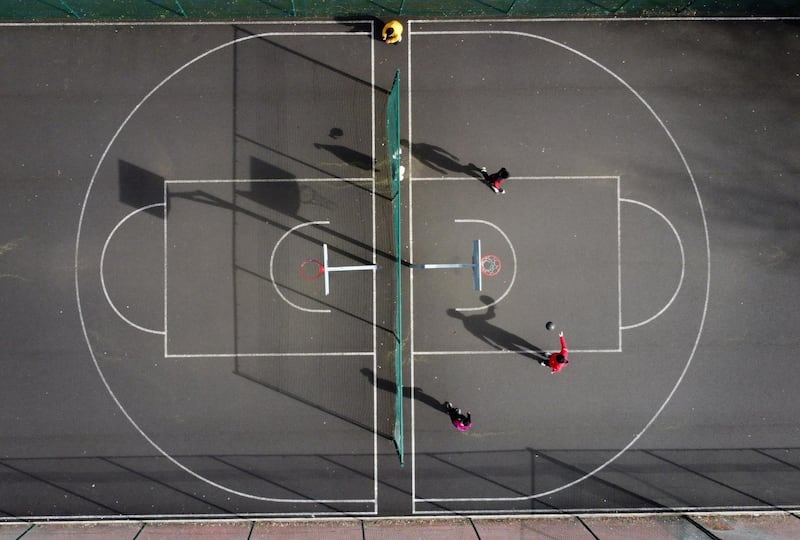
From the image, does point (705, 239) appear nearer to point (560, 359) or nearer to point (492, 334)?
point (560, 359)

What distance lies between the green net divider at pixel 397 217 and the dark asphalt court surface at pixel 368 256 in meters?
0.24

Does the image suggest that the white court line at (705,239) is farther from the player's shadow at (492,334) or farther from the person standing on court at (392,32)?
the player's shadow at (492,334)

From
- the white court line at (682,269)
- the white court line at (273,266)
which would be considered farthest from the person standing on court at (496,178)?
the white court line at (273,266)

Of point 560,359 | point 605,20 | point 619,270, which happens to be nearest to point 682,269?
point 619,270

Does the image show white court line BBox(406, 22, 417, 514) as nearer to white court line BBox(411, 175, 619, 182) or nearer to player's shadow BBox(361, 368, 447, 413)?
player's shadow BBox(361, 368, 447, 413)

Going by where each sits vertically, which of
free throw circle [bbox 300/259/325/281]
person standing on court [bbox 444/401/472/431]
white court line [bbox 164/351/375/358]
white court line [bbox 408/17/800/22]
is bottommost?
person standing on court [bbox 444/401/472/431]

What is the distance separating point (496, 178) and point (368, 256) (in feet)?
8.89

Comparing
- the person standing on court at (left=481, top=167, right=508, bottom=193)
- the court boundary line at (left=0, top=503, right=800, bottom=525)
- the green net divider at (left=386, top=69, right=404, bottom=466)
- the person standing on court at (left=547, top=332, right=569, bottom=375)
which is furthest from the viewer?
the court boundary line at (left=0, top=503, right=800, bottom=525)

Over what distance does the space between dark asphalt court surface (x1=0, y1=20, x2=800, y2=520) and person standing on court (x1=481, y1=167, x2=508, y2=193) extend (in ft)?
1.09

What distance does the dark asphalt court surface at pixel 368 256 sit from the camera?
10.9 meters

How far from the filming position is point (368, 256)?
10984 mm

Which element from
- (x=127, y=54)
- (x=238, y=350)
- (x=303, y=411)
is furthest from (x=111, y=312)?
(x=127, y=54)

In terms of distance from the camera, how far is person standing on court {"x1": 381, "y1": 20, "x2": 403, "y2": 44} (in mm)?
10672

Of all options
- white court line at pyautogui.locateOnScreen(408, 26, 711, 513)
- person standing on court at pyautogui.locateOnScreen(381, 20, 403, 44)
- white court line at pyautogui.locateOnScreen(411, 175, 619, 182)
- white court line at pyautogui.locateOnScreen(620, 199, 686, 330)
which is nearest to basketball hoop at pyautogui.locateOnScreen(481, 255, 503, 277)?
white court line at pyautogui.locateOnScreen(411, 175, 619, 182)
